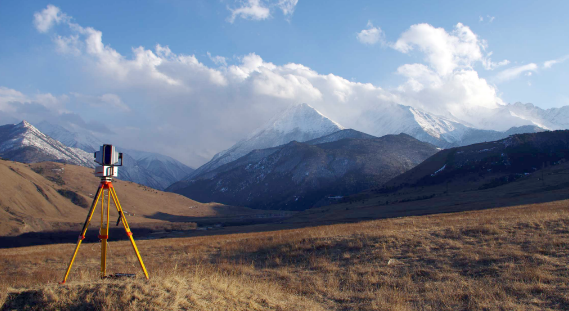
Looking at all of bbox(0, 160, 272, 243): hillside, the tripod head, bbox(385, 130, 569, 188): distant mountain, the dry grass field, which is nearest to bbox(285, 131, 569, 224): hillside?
bbox(385, 130, 569, 188): distant mountain

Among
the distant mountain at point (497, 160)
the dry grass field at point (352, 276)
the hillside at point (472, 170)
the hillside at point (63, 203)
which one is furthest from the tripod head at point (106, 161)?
the distant mountain at point (497, 160)

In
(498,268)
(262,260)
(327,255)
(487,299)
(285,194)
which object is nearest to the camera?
(487,299)

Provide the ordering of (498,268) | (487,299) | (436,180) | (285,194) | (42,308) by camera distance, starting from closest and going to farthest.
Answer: (42,308), (487,299), (498,268), (436,180), (285,194)

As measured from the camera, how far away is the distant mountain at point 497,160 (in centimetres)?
9488

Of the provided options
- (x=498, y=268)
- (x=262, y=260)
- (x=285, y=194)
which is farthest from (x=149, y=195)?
(x=498, y=268)

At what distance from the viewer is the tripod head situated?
8508 millimetres

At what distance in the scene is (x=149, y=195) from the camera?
11219 centimetres

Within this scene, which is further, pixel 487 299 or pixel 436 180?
pixel 436 180

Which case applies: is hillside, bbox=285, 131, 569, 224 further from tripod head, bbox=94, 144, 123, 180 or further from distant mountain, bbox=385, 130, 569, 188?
tripod head, bbox=94, 144, 123, 180

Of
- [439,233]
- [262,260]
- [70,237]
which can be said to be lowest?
[70,237]

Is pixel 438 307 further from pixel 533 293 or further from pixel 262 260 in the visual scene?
pixel 262 260

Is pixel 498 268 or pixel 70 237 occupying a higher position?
pixel 498 268

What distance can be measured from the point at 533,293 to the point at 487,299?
1.28 meters

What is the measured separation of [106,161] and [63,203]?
83.6 metres
